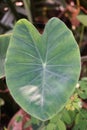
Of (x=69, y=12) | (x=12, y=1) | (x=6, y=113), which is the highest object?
(x=12, y=1)

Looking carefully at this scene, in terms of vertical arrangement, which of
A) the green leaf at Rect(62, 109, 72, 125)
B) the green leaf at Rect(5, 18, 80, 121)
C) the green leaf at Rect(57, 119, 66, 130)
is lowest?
the green leaf at Rect(62, 109, 72, 125)

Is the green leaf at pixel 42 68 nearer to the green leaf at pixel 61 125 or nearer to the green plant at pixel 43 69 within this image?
Result: the green plant at pixel 43 69

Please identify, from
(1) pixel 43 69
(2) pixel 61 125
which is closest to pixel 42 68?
(1) pixel 43 69

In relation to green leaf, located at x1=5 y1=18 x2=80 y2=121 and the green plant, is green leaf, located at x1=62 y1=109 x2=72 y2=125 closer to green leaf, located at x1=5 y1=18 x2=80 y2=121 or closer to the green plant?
the green plant

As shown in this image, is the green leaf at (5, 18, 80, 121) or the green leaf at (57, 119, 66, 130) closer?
the green leaf at (5, 18, 80, 121)

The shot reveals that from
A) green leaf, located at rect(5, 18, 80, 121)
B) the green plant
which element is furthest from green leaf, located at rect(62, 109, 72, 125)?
green leaf, located at rect(5, 18, 80, 121)

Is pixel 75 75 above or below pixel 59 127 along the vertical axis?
above

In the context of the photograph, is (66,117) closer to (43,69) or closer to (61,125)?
(61,125)

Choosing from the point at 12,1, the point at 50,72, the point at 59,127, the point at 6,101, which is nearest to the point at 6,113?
the point at 6,101

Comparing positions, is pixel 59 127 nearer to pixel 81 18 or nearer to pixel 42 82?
pixel 42 82
